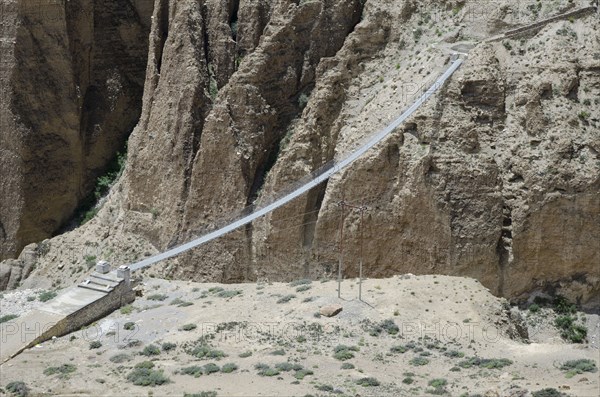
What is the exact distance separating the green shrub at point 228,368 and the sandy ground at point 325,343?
166mm

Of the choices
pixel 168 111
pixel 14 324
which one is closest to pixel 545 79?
pixel 168 111

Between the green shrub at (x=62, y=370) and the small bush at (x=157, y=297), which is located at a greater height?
the small bush at (x=157, y=297)

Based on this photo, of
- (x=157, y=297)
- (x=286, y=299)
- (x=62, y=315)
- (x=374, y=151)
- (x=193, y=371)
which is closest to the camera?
(x=193, y=371)

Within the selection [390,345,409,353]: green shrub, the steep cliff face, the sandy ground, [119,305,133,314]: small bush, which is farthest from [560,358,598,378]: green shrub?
the steep cliff face

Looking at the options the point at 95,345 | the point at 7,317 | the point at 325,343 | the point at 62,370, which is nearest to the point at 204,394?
the point at 325,343

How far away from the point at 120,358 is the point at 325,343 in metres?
6.07

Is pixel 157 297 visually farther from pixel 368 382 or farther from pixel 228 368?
pixel 368 382

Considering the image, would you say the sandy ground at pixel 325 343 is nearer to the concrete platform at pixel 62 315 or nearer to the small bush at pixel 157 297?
the small bush at pixel 157 297

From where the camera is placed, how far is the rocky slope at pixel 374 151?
39031 mm

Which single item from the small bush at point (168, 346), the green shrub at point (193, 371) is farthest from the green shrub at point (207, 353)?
the green shrub at point (193, 371)

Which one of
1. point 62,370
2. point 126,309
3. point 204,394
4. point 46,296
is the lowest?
point 204,394

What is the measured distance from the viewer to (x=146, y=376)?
108ft

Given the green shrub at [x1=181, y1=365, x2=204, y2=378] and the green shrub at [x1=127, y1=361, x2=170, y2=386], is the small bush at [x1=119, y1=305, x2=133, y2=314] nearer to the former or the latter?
the green shrub at [x1=127, y1=361, x2=170, y2=386]

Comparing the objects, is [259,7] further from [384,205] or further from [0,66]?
[0,66]
